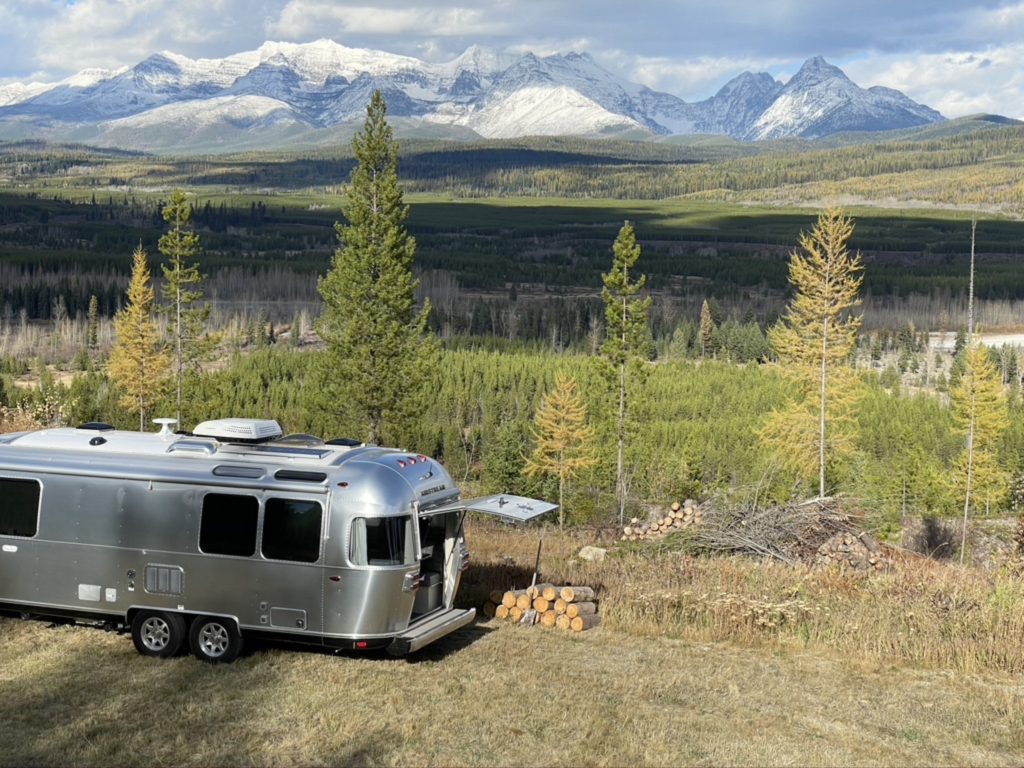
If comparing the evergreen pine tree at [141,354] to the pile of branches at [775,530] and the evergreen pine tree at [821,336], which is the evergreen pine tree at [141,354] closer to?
the evergreen pine tree at [821,336]

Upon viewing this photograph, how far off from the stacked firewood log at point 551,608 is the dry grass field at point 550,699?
26 centimetres

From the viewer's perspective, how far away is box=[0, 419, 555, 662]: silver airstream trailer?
546 inches

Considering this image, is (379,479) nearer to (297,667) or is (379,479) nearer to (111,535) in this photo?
(297,667)

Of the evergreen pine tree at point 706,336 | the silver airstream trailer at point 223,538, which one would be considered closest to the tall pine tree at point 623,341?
the silver airstream trailer at point 223,538

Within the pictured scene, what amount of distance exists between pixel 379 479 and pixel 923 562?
12.4 metres

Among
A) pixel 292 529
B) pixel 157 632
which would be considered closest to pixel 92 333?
pixel 157 632

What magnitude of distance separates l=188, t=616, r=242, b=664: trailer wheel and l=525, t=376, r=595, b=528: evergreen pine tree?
42801 millimetres

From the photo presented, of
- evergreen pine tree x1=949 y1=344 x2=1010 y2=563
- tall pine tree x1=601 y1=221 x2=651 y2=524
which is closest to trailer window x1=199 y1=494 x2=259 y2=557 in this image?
tall pine tree x1=601 y1=221 x2=651 y2=524

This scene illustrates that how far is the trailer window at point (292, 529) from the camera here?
13.9m

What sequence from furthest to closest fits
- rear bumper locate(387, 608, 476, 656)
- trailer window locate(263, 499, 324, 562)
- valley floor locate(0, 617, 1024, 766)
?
rear bumper locate(387, 608, 476, 656), trailer window locate(263, 499, 324, 562), valley floor locate(0, 617, 1024, 766)

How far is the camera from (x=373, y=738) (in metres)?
11.7

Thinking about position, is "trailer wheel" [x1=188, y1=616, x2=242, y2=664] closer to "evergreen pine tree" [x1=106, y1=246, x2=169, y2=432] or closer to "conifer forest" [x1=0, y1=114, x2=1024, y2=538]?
"conifer forest" [x1=0, y1=114, x2=1024, y2=538]

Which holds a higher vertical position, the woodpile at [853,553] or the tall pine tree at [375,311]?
the tall pine tree at [375,311]

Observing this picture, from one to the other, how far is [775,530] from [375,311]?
2526 centimetres
